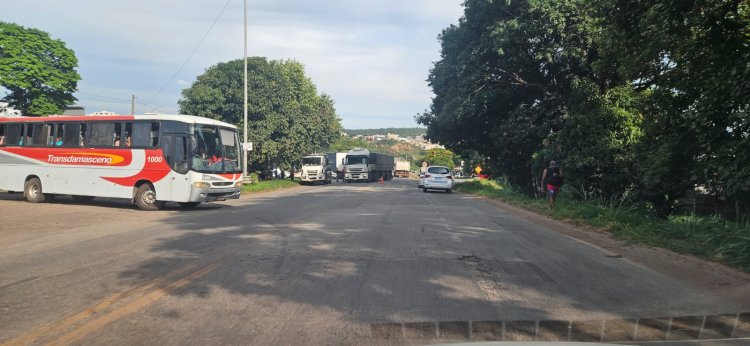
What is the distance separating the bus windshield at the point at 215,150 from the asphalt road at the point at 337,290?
5855 mm

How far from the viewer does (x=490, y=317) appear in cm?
487

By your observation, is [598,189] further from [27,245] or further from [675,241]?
[27,245]

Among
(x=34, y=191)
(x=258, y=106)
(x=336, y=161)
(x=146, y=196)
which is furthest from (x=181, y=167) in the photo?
(x=336, y=161)

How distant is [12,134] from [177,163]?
7559 millimetres

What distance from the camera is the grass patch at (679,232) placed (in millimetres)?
8164

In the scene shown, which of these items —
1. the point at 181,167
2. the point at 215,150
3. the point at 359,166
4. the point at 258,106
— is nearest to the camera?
the point at 181,167

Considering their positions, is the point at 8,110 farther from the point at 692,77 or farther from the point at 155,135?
the point at 692,77

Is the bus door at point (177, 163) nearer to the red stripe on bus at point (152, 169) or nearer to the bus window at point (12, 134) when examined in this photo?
the red stripe on bus at point (152, 169)

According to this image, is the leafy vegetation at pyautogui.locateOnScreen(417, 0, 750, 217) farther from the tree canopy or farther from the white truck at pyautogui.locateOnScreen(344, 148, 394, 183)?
the white truck at pyautogui.locateOnScreen(344, 148, 394, 183)

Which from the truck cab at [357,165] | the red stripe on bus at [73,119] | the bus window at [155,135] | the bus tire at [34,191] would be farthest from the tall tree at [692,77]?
the truck cab at [357,165]

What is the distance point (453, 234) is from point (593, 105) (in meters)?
8.86

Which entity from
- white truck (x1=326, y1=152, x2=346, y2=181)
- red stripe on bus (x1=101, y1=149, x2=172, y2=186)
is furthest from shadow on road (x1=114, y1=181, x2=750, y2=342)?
white truck (x1=326, y1=152, x2=346, y2=181)

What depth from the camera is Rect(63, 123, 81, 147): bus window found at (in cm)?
1739

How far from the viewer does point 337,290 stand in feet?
19.1
